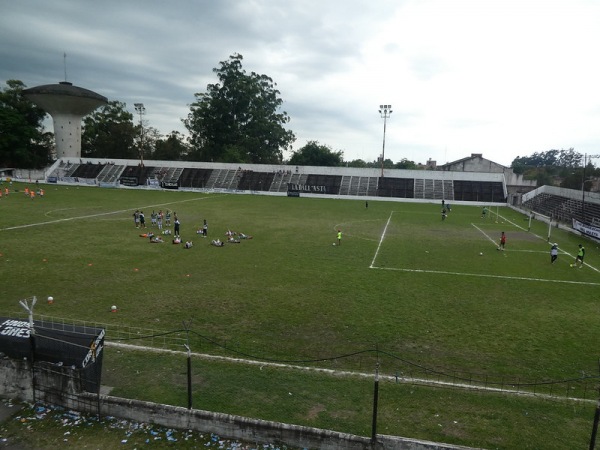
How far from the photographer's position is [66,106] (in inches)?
3135

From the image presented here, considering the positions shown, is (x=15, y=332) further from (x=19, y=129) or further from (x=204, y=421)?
(x=19, y=129)

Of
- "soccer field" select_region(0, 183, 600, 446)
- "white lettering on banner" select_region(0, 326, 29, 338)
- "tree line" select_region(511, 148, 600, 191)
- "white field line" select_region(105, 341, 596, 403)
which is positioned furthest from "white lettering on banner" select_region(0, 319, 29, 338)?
"tree line" select_region(511, 148, 600, 191)

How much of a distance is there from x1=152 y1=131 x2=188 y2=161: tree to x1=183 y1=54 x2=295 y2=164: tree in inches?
235

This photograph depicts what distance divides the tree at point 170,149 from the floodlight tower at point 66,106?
2186 cm

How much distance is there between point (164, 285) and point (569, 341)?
1611cm

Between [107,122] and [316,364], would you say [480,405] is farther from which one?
[107,122]

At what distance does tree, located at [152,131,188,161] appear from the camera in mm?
104250

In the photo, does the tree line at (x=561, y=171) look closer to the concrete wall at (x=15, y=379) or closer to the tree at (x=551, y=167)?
the tree at (x=551, y=167)

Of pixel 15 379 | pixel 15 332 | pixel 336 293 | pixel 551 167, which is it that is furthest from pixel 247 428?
pixel 551 167

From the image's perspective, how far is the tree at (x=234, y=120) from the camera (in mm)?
95125

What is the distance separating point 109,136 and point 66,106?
18.7 metres

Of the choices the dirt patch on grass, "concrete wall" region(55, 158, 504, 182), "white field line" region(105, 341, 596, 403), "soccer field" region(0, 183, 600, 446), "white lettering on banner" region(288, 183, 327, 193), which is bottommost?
the dirt patch on grass

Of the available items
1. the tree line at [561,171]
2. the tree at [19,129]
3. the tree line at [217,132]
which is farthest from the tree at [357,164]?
the tree at [19,129]

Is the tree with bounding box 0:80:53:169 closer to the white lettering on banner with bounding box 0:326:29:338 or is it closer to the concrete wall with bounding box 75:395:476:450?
the white lettering on banner with bounding box 0:326:29:338
